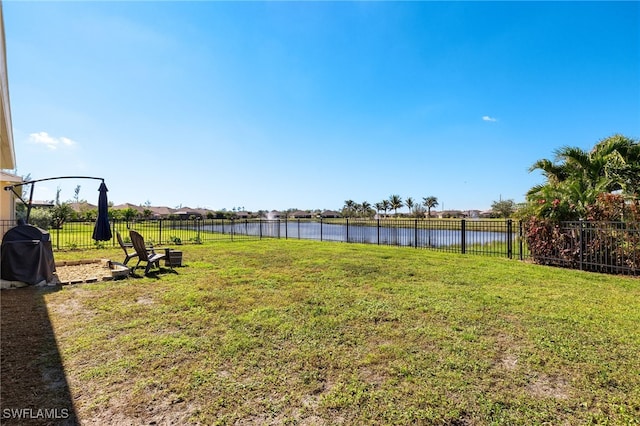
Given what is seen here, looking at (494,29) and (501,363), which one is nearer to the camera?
(501,363)

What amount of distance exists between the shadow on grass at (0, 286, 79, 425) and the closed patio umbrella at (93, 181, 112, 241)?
3.78 m

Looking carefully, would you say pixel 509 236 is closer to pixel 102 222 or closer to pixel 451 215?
pixel 102 222

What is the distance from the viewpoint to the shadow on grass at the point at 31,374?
2.09 m

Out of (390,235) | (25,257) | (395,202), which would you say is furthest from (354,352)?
(395,202)

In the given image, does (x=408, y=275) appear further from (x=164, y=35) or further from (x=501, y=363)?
(x=164, y=35)

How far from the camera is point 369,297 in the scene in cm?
505

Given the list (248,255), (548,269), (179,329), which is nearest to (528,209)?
(548,269)

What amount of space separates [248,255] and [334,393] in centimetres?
833

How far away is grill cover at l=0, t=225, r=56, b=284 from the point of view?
5855 mm

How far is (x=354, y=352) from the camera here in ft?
10.1

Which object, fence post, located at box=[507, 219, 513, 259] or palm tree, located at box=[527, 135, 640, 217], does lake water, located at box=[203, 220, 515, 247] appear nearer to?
fence post, located at box=[507, 219, 513, 259]

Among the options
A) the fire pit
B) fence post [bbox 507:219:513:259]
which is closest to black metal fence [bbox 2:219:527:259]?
fence post [bbox 507:219:513:259]

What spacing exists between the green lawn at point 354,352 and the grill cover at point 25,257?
1026 mm

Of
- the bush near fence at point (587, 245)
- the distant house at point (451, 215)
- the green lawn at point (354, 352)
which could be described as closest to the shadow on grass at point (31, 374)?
the green lawn at point (354, 352)
